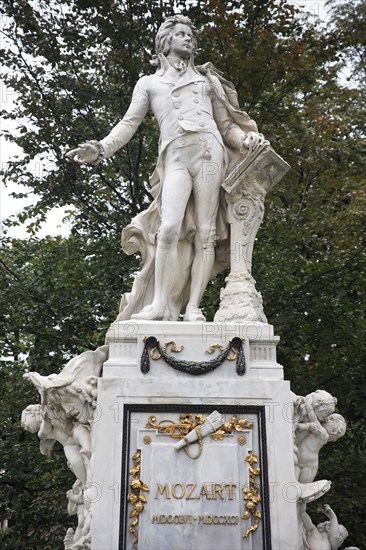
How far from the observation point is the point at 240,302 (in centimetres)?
766

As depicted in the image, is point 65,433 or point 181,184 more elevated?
point 181,184

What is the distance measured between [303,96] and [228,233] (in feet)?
33.4

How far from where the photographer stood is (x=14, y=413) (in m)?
13.6

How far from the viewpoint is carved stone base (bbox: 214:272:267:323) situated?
754cm

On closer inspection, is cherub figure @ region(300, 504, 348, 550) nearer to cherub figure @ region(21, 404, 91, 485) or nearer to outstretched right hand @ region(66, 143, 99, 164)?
cherub figure @ region(21, 404, 91, 485)

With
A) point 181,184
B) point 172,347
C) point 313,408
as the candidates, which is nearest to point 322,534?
point 313,408

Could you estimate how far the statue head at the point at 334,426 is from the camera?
7.27 meters

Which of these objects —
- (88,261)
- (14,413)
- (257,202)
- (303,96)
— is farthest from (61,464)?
(303,96)

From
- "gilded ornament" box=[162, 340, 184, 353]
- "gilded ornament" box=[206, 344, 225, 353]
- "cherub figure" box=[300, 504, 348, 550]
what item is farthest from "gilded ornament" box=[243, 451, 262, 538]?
"gilded ornament" box=[162, 340, 184, 353]

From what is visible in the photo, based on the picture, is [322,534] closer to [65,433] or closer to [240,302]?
[240,302]

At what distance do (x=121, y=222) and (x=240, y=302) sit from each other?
251 inches

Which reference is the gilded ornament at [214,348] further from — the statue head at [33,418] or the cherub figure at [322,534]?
the statue head at [33,418]

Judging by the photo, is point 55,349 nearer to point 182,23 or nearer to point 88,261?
point 88,261

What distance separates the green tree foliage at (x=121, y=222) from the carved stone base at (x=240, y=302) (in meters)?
4.88
